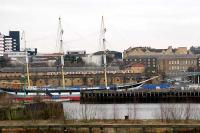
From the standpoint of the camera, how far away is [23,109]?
3719cm

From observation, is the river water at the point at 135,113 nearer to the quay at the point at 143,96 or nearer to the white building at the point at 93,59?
the quay at the point at 143,96

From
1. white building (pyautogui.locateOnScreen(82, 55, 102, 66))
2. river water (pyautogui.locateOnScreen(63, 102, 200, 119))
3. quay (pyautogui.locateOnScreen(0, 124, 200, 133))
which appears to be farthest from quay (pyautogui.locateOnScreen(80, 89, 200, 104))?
white building (pyautogui.locateOnScreen(82, 55, 102, 66))

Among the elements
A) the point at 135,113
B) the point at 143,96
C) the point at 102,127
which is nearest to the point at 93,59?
the point at 143,96

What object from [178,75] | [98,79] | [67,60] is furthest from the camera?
[67,60]

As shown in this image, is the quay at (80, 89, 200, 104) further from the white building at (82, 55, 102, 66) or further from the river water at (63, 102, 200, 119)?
the white building at (82, 55, 102, 66)

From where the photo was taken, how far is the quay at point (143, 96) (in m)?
78.5

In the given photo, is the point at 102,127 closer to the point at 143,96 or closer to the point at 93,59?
the point at 143,96

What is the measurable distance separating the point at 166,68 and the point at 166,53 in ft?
41.5

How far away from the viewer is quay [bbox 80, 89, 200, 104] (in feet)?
258

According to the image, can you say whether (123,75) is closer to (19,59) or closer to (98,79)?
(98,79)

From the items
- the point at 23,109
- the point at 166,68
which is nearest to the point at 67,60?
the point at 166,68

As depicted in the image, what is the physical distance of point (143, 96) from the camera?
7975 cm

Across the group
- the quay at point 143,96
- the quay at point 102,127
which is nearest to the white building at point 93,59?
the quay at point 143,96

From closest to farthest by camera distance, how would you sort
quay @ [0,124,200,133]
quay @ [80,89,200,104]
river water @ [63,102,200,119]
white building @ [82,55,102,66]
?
1. quay @ [0,124,200,133]
2. river water @ [63,102,200,119]
3. quay @ [80,89,200,104]
4. white building @ [82,55,102,66]
